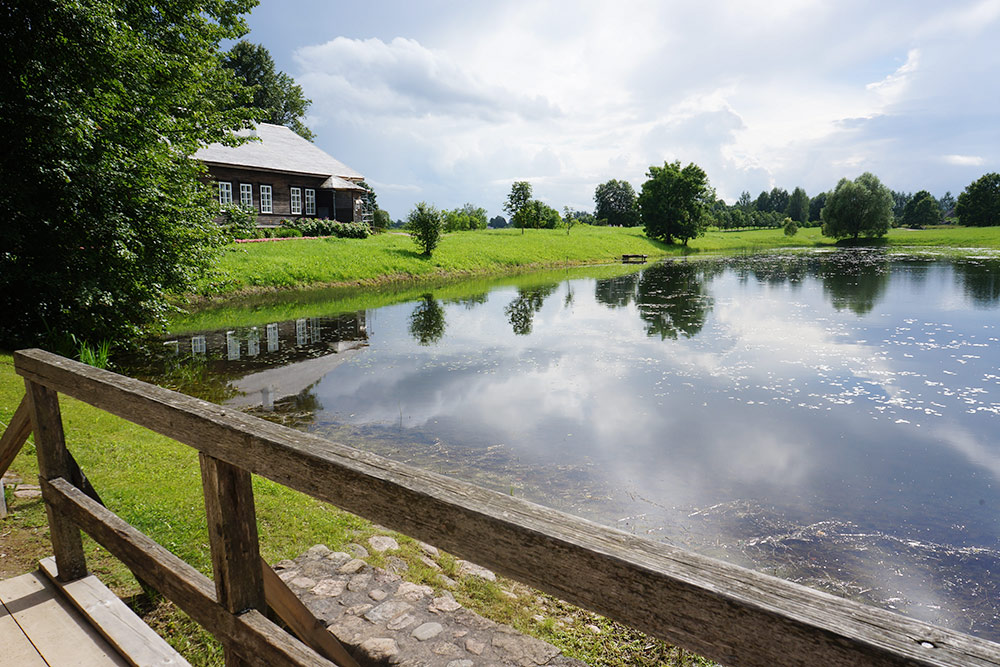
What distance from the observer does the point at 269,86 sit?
59.7m

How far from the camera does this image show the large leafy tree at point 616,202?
312ft

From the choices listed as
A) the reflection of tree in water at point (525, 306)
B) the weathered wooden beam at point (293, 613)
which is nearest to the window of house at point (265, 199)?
the reflection of tree in water at point (525, 306)

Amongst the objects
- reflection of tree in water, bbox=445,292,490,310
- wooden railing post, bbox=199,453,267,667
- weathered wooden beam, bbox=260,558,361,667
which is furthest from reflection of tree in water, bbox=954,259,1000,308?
wooden railing post, bbox=199,453,267,667

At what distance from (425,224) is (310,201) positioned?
1079cm

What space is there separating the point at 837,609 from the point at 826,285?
104ft

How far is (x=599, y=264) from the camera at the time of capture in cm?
4775

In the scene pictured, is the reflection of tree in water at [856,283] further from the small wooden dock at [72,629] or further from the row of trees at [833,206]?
the row of trees at [833,206]

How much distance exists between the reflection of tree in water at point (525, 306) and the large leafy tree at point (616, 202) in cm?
6783

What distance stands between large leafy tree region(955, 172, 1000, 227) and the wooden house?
286 ft

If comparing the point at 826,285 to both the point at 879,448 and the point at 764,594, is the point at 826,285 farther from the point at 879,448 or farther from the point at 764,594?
the point at 764,594

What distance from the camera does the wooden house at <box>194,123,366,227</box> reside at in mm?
34094

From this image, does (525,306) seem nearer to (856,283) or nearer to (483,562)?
(856,283)

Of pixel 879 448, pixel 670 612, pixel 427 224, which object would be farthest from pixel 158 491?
pixel 427 224

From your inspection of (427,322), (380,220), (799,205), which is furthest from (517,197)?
(799,205)
